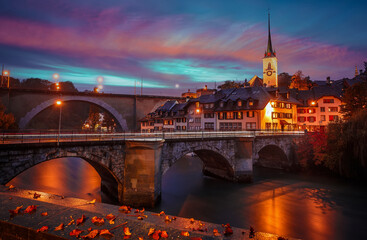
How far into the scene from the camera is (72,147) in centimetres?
1802

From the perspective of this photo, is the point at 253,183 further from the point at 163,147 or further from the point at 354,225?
the point at 163,147

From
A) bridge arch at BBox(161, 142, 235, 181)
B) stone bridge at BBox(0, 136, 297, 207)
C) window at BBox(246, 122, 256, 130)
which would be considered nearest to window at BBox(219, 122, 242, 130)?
window at BBox(246, 122, 256, 130)

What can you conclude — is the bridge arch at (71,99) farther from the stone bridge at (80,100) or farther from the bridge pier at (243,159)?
the bridge pier at (243,159)

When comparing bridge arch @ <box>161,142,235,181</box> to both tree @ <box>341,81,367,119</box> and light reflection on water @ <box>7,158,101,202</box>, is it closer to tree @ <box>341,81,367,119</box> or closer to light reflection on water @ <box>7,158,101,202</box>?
light reflection on water @ <box>7,158,101,202</box>

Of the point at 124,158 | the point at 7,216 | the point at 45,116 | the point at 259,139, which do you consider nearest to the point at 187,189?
the point at 124,158

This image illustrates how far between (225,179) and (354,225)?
16.2 meters

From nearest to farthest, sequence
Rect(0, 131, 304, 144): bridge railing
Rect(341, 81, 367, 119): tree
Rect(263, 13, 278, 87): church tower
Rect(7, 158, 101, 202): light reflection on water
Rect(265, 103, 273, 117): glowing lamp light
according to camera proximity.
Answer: Rect(0, 131, 304, 144): bridge railing < Rect(7, 158, 101, 202): light reflection on water < Rect(341, 81, 367, 119): tree < Rect(265, 103, 273, 117): glowing lamp light < Rect(263, 13, 278, 87): church tower

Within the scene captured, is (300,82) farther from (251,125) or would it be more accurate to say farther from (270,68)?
(251,125)

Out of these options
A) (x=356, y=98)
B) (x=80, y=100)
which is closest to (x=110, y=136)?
(x=80, y=100)

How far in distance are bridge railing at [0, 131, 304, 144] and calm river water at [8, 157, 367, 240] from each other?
674 centimetres

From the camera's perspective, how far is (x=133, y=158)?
20.9 m

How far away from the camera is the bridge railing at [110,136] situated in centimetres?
1805

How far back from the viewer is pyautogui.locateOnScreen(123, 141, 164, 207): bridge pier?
67.4 ft

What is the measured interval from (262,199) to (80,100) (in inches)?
1633
